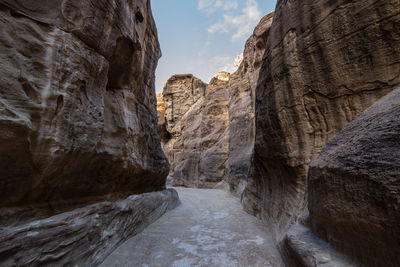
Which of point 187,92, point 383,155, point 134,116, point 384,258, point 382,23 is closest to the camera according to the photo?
point 384,258

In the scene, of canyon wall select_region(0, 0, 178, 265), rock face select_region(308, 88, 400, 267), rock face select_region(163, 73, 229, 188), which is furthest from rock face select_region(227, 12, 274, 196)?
rock face select_region(308, 88, 400, 267)

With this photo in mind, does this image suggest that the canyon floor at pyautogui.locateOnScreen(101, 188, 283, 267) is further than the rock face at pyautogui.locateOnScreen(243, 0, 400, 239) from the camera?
No

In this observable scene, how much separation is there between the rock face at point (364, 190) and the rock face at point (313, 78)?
127 cm

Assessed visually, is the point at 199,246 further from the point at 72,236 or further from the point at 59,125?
the point at 59,125

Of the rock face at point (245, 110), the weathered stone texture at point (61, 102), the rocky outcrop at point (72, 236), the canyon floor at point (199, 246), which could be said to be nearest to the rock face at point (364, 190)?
the canyon floor at point (199, 246)

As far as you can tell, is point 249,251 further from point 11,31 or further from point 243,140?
point 243,140

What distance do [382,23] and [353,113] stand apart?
1330 millimetres

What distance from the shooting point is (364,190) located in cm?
152

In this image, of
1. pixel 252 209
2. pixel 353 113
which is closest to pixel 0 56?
pixel 353 113

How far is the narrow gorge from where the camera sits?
1748 millimetres

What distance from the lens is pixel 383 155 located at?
1463 millimetres

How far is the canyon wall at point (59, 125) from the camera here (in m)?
1.91

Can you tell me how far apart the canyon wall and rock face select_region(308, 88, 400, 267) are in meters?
2.89

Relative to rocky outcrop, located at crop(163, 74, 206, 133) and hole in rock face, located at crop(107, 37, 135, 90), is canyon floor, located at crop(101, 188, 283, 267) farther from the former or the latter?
rocky outcrop, located at crop(163, 74, 206, 133)
